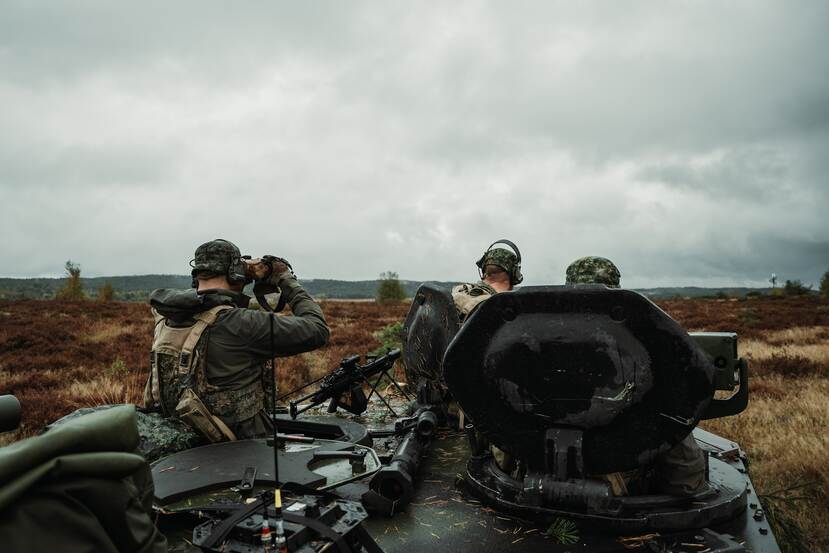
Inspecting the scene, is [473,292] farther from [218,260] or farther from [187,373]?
[187,373]

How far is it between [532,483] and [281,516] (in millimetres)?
1265

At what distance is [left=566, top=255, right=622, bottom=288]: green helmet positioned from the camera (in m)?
4.57

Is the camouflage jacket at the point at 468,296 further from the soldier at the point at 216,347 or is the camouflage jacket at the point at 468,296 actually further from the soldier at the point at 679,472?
the soldier at the point at 679,472

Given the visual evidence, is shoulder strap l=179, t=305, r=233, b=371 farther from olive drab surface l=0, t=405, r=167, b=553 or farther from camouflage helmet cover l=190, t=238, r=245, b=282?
olive drab surface l=0, t=405, r=167, b=553

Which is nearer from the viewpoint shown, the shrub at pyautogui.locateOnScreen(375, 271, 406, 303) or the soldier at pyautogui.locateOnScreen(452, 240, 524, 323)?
the soldier at pyautogui.locateOnScreen(452, 240, 524, 323)

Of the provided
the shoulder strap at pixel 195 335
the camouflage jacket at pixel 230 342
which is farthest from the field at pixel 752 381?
the shoulder strap at pixel 195 335

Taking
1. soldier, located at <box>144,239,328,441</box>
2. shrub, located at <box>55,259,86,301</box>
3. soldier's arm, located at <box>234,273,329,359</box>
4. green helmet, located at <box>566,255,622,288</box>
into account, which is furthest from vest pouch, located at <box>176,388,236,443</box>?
shrub, located at <box>55,259,86,301</box>

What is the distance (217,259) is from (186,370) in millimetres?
908

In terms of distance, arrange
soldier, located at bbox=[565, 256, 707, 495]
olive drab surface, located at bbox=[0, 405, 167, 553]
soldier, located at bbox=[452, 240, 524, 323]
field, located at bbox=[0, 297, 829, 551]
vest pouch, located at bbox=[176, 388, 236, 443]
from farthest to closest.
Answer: soldier, located at bbox=[452, 240, 524, 323] → field, located at bbox=[0, 297, 829, 551] → vest pouch, located at bbox=[176, 388, 236, 443] → soldier, located at bbox=[565, 256, 707, 495] → olive drab surface, located at bbox=[0, 405, 167, 553]

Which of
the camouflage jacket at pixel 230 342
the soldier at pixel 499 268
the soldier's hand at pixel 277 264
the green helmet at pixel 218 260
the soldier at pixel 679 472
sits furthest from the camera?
the soldier at pixel 499 268

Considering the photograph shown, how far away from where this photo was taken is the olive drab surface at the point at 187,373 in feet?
13.5

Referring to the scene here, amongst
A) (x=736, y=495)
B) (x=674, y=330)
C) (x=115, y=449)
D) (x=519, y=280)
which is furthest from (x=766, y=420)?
(x=115, y=449)

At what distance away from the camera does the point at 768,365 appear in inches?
473

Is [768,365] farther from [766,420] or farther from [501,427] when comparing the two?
[501,427]
